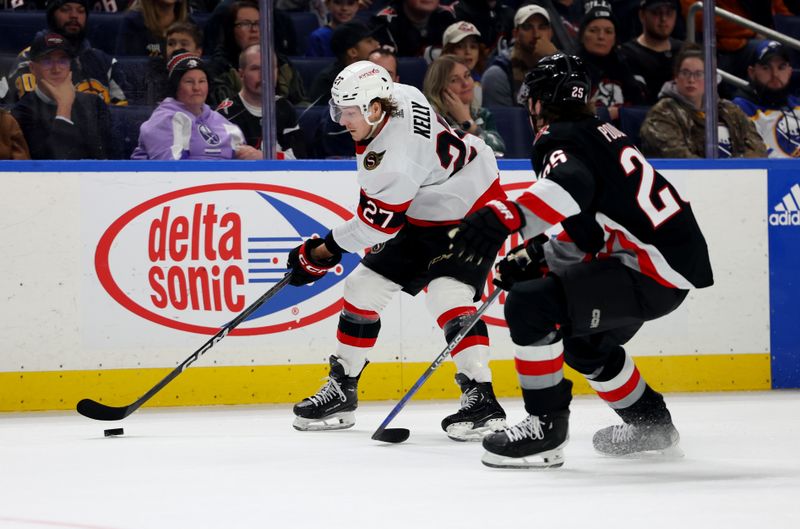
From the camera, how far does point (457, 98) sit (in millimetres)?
5375

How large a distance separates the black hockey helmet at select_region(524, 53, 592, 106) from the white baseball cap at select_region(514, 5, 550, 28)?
2.26 metres

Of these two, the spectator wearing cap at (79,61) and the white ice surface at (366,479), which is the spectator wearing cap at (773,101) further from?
the spectator wearing cap at (79,61)

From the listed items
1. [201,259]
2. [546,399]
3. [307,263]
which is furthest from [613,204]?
[201,259]

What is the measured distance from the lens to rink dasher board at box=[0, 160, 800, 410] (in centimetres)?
497

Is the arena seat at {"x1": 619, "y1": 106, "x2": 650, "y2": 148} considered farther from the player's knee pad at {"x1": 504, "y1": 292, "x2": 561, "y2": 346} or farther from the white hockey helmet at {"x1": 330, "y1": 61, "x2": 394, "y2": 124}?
the player's knee pad at {"x1": 504, "y1": 292, "x2": 561, "y2": 346}

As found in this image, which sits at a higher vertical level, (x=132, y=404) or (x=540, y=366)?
(x=540, y=366)

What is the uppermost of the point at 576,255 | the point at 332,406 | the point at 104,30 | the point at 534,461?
the point at 104,30

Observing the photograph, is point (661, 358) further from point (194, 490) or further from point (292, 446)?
point (194, 490)

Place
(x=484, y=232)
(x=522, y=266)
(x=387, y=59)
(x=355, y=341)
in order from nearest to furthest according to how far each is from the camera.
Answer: (x=484, y=232)
(x=522, y=266)
(x=355, y=341)
(x=387, y=59)

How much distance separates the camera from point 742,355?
5.45m

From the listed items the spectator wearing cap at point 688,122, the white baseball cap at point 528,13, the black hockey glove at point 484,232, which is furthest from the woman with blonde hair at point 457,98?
the black hockey glove at point 484,232

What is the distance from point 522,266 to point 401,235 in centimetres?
89

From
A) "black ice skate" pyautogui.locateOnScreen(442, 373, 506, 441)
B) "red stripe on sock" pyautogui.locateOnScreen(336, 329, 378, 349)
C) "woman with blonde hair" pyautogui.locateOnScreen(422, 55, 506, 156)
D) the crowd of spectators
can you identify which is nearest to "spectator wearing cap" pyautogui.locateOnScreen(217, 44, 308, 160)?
the crowd of spectators

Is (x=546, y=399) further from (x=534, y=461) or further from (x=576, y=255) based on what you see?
(x=576, y=255)
